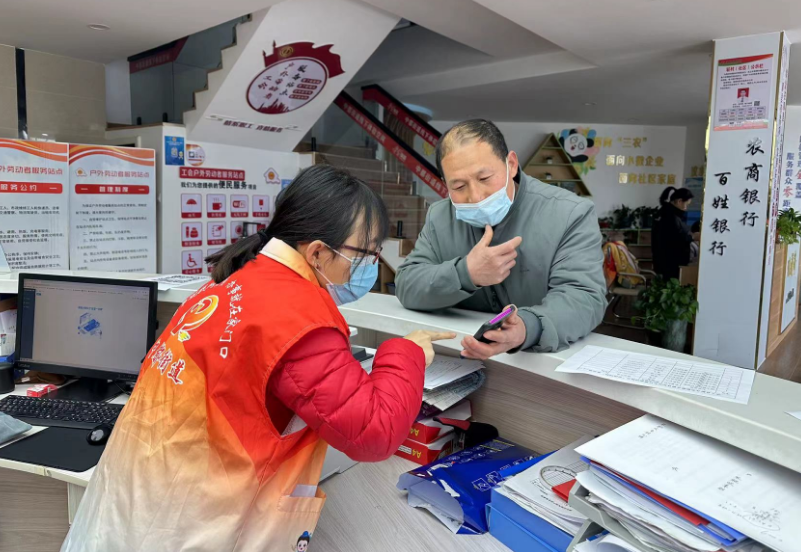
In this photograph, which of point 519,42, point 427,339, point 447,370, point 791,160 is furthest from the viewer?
point 791,160

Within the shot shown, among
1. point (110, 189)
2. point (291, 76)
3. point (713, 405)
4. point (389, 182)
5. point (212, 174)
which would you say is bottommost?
point (713, 405)

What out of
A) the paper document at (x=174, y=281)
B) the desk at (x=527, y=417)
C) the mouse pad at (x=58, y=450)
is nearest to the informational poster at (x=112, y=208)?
the paper document at (x=174, y=281)

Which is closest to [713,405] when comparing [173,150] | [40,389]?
[40,389]

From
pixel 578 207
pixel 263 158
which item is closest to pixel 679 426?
pixel 578 207

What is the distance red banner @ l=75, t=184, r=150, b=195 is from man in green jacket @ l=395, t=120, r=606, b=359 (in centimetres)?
395

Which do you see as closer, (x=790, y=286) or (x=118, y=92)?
(x=118, y=92)

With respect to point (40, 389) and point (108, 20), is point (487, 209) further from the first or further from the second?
point (108, 20)

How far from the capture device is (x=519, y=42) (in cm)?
592

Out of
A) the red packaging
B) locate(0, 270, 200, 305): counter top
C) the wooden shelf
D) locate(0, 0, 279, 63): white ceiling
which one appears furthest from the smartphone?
the wooden shelf

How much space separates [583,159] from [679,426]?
9588mm

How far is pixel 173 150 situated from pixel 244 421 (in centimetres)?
507

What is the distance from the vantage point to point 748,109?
4457mm

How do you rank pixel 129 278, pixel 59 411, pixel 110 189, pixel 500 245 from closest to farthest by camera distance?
pixel 500 245, pixel 59 411, pixel 129 278, pixel 110 189

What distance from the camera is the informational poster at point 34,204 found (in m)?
4.23
